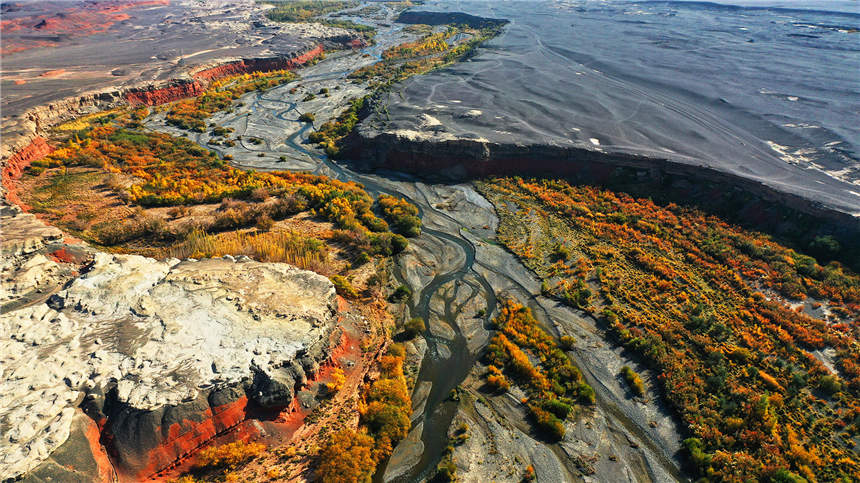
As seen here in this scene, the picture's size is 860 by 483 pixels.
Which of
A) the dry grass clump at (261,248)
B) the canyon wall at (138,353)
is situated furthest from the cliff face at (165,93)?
the dry grass clump at (261,248)

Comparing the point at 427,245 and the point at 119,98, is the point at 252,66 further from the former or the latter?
the point at 427,245

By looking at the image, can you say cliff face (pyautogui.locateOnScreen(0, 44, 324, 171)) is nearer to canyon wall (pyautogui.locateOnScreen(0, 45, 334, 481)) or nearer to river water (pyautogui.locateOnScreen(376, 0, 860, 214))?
canyon wall (pyautogui.locateOnScreen(0, 45, 334, 481))

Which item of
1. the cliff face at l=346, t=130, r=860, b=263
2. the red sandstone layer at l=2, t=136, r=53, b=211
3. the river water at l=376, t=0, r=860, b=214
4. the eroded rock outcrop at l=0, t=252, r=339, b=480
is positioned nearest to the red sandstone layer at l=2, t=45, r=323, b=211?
the red sandstone layer at l=2, t=136, r=53, b=211

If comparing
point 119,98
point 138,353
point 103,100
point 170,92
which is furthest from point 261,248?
point 170,92

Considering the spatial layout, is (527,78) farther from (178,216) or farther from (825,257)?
(178,216)

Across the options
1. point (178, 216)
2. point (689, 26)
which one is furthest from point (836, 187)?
point (689, 26)

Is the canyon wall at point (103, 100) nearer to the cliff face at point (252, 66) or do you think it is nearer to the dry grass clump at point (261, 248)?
the cliff face at point (252, 66)

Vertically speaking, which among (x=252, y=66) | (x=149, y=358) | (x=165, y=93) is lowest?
(x=149, y=358)
